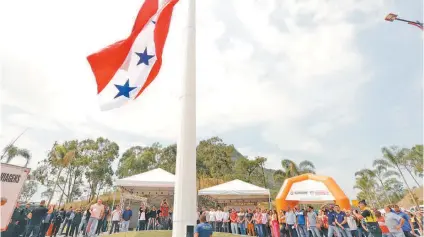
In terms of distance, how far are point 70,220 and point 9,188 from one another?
383 inches

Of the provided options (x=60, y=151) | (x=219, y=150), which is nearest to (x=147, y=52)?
(x=60, y=151)

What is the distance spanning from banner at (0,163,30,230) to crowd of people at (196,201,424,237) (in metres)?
4.16

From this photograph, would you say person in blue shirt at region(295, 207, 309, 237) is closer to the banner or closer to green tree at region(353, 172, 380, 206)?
the banner

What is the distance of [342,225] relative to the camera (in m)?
11.4

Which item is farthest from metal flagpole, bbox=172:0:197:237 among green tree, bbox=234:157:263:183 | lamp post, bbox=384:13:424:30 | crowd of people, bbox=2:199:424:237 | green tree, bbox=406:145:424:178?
green tree, bbox=406:145:424:178

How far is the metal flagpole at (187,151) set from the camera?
454 cm

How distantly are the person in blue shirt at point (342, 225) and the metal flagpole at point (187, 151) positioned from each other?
9275 millimetres

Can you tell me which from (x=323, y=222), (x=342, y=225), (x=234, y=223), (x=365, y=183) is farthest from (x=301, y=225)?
(x=365, y=183)

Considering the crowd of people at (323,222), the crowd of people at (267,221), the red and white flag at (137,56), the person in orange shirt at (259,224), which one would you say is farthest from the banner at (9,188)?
the person in orange shirt at (259,224)

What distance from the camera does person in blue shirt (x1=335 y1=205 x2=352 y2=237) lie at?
11.4 metres

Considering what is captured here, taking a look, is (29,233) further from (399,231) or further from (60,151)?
(60,151)

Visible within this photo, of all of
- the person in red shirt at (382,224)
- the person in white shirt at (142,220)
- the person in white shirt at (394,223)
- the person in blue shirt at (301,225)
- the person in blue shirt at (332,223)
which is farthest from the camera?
the person in white shirt at (142,220)

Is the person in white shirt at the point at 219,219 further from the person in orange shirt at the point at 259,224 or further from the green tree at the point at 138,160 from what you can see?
the green tree at the point at 138,160

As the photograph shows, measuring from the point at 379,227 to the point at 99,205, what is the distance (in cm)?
1147
